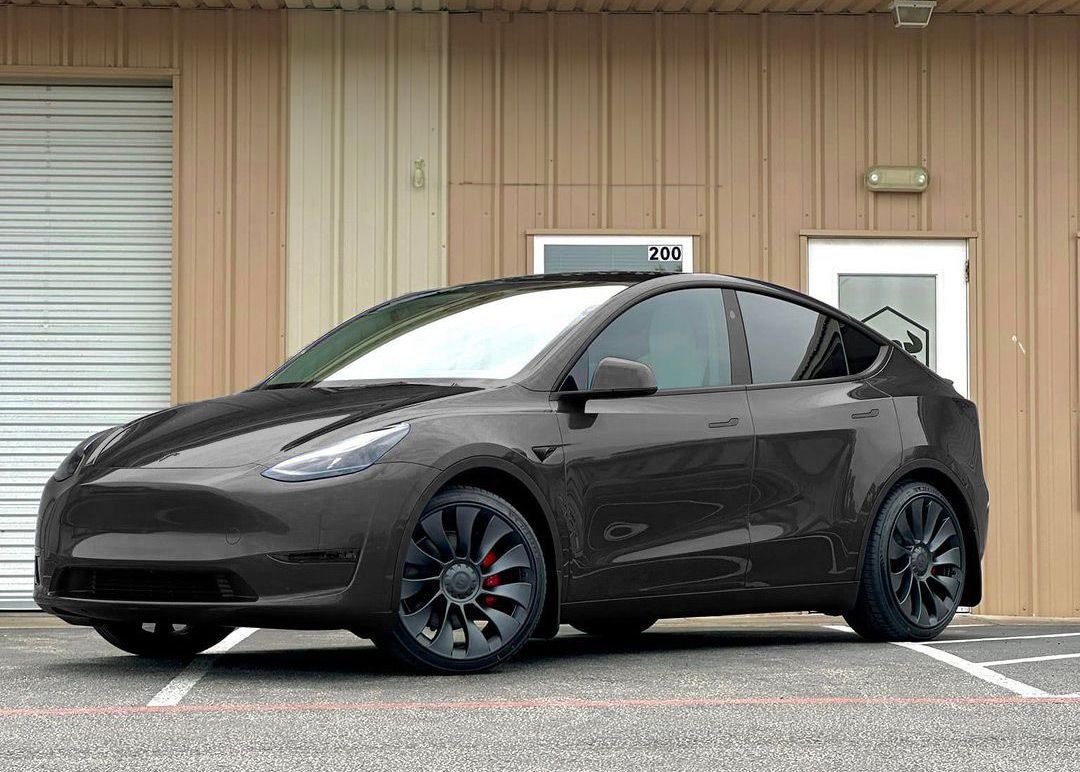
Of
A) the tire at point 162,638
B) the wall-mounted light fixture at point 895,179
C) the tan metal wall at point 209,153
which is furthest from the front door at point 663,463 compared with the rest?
the tan metal wall at point 209,153

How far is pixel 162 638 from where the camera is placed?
6746 millimetres

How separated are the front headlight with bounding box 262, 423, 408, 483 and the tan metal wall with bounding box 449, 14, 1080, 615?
618cm

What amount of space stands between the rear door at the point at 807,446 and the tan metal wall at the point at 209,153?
5210mm

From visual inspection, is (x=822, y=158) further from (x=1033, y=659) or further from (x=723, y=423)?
(x=1033, y=659)

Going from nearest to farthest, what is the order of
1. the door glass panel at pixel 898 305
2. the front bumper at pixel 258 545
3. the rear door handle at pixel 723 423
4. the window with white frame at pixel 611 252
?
the front bumper at pixel 258 545 → the rear door handle at pixel 723 423 → the window with white frame at pixel 611 252 → the door glass panel at pixel 898 305

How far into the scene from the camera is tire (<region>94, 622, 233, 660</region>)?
658 centimetres

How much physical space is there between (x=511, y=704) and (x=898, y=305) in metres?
7.41

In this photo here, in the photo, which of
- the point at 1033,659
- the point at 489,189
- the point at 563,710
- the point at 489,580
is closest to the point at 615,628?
the point at 1033,659

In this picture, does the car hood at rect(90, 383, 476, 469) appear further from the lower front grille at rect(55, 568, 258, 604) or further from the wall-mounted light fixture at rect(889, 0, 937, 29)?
the wall-mounted light fixture at rect(889, 0, 937, 29)

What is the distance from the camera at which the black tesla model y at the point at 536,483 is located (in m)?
5.57

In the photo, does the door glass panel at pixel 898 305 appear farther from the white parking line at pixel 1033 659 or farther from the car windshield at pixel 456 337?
the car windshield at pixel 456 337

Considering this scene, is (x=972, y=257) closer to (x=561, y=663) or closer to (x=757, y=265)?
(x=757, y=265)

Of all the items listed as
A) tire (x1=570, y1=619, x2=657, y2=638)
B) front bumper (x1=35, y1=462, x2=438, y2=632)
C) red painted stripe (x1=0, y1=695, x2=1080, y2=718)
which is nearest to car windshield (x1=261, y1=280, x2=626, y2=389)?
front bumper (x1=35, y1=462, x2=438, y2=632)

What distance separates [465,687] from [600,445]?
3.70 feet
